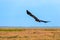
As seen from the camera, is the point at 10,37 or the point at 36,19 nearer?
the point at 36,19

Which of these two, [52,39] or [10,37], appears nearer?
[52,39]

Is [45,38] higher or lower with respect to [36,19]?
lower

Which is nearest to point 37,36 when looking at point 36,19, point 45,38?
point 45,38

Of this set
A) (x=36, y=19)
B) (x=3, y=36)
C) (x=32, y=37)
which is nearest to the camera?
(x=36, y=19)

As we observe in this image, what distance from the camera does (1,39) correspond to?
15500 mm

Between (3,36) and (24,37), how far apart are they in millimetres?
1343

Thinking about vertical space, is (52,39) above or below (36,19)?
below

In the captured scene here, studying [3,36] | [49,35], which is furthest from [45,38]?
[3,36]

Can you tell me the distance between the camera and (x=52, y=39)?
1488 centimetres

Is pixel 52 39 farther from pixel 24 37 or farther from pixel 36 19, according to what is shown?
pixel 36 19

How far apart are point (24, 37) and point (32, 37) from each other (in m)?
0.83

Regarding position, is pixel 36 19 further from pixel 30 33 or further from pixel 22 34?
pixel 22 34

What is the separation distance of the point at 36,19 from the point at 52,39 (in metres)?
3.16

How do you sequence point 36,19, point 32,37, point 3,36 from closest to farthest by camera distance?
point 36,19
point 32,37
point 3,36
